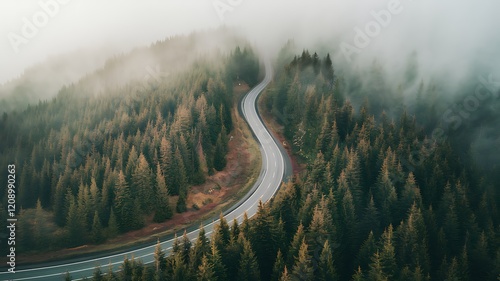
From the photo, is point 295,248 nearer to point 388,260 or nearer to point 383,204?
point 388,260

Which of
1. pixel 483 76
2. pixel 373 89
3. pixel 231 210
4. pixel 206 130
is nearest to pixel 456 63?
pixel 483 76

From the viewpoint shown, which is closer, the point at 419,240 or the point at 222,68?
the point at 419,240

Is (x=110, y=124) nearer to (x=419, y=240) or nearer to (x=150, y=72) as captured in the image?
(x=150, y=72)

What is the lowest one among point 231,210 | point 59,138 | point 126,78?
point 231,210

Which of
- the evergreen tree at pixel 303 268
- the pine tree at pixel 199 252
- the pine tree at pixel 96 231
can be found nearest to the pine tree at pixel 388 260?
the evergreen tree at pixel 303 268

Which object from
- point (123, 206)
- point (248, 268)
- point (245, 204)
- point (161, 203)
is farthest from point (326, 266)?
point (123, 206)

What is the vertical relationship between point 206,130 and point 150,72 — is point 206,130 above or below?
below
